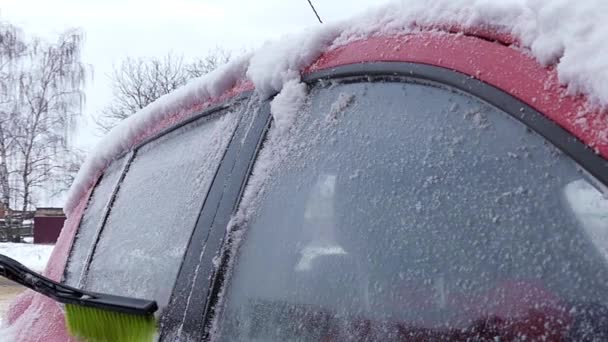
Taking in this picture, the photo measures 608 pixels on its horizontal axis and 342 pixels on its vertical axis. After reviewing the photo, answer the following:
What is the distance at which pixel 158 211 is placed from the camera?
1.98 metres

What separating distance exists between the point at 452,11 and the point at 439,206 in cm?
37

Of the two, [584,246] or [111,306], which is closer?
[584,246]

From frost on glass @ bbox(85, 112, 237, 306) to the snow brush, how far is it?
0.21 ft

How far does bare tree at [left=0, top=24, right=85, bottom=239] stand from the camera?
32500 mm

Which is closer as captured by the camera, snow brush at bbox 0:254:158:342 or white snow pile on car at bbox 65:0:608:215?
white snow pile on car at bbox 65:0:608:215

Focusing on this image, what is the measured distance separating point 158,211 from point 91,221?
1.75 ft

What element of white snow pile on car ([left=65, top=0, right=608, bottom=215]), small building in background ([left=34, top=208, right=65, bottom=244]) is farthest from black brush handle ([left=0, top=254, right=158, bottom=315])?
small building in background ([left=34, top=208, right=65, bottom=244])

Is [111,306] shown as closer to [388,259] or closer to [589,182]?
[388,259]

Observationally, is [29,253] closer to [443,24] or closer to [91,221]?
[91,221]

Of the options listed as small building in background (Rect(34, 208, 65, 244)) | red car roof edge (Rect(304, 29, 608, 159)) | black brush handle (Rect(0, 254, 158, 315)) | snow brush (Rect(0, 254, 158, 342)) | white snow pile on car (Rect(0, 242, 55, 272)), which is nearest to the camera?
red car roof edge (Rect(304, 29, 608, 159))

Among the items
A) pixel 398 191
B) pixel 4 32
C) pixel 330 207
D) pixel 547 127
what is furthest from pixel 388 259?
pixel 4 32

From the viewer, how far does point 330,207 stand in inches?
55.7

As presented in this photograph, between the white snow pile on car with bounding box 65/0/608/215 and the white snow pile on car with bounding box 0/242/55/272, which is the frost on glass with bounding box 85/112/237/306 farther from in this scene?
the white snow pile on car with bounding box 0/242/55/272

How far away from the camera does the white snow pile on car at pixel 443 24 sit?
1021mm
